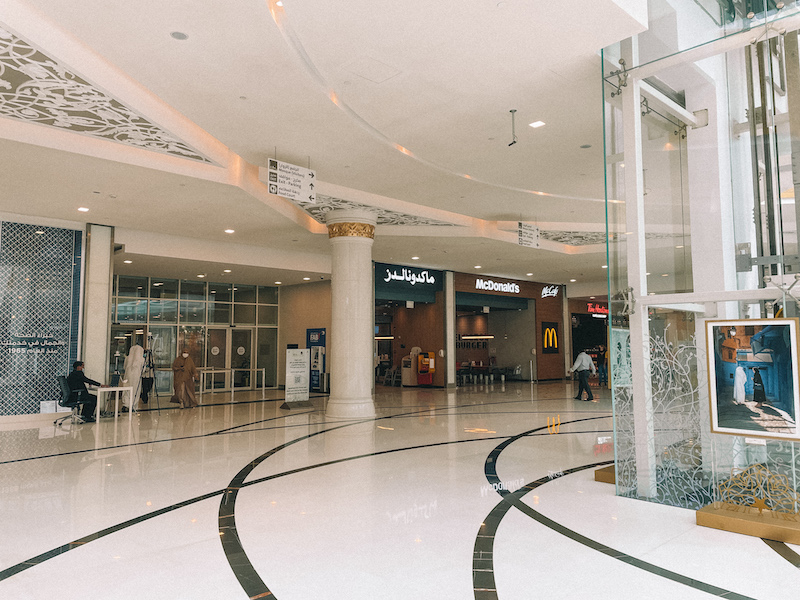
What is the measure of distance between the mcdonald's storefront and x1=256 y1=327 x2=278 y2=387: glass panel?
21.9 feet

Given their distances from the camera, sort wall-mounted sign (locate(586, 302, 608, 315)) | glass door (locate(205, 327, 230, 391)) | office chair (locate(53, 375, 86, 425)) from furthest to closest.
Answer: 1. wall-mounted sign (locate(586, 302, 608, 315))
2. glass door (locate(205, 327, 230, 391))
3. office chair (locate(53, 375, 86, 425))

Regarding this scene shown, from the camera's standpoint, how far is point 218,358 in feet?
56.5

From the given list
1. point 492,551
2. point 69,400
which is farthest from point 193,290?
point 492,551


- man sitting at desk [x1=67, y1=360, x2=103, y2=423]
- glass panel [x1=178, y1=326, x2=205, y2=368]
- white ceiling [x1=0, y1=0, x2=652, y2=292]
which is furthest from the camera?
glass panel [x1=178, y1=326, x2=205, y2=368]

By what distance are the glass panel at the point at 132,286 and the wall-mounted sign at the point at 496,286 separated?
10110 millimetres

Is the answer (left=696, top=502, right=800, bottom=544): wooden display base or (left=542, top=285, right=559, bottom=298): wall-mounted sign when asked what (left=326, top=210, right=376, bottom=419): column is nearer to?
(left=696, top=502, right=800, bottom=544): wooden display base

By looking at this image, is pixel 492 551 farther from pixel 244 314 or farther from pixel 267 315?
pixel 267 315

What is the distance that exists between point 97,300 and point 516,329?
14791 mm

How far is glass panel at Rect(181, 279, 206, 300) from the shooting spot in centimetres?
1655

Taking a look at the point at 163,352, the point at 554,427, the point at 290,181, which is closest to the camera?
the point at 290,181

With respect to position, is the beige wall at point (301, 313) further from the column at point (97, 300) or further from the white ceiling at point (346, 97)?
the column at point (97, 300)

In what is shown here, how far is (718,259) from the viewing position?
4.81 m

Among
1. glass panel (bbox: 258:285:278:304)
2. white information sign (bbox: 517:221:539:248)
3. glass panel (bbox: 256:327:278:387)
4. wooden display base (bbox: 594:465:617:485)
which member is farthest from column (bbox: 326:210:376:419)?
glass panel (bbox: 258:285:278:304)

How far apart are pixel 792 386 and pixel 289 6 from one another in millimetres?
4685
